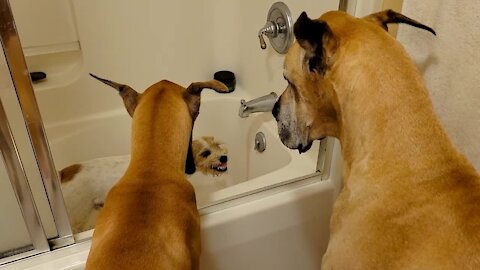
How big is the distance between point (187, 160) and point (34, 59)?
1060mm

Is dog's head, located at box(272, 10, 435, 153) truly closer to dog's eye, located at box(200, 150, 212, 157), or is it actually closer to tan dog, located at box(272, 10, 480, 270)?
tan dog, located at box(272, 10, 480, 270)

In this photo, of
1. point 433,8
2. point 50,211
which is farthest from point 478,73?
point 50,211

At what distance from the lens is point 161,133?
1094 mm

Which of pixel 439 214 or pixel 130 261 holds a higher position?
pixel 439 214

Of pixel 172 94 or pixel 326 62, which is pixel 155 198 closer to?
pixel 172 94

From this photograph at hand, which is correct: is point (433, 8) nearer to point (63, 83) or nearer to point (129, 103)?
point (129, 103)

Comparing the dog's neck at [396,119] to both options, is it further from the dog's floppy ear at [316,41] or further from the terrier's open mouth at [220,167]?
the terrier's open mouth at [220,167]

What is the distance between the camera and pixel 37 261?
1093 millimetres

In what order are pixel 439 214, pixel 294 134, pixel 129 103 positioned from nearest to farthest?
pixel 439 214 < pixel 294 134 < pixel 129 103

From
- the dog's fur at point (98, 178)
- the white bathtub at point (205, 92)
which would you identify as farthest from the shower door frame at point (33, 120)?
the white bathtub at point (205, 92)

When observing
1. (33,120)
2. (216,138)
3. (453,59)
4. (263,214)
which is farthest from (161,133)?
(216,138)

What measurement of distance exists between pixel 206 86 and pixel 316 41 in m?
0.38

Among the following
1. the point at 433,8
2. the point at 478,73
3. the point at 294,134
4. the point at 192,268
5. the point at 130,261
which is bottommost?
the point at 192,268

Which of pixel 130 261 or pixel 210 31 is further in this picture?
pixel 210 31
